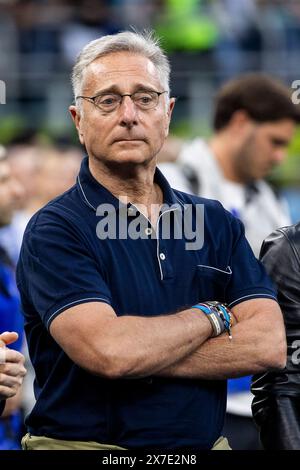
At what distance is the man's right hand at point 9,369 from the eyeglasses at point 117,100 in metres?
0.89

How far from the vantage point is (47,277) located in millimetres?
3584

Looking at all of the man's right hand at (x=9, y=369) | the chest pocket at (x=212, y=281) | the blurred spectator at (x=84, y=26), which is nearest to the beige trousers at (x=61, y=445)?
the man's right hand at (x=9, y=369)

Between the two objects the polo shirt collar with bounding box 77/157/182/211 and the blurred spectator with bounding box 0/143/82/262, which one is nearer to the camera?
the polo shirt collar with bounding box 77/157/182/211

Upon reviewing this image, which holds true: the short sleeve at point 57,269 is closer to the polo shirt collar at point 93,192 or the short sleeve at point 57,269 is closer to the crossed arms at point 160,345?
the crossed arms at point 160,345

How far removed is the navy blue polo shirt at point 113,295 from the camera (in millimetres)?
3547

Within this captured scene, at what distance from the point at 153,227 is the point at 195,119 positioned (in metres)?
9.05

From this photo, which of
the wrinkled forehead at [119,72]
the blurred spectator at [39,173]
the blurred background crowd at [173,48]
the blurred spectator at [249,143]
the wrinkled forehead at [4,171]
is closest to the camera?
the wrinkled forehead at [119,72]

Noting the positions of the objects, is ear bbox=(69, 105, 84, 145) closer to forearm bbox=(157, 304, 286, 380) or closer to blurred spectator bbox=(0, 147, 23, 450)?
forearm bbox=(157, 304, 286, 380)

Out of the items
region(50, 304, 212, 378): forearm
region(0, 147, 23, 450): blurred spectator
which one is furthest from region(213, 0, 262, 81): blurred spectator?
region(50, 304, 212, 378): forearm

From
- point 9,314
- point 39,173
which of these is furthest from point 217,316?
point 39,173

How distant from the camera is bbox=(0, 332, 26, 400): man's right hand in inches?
146

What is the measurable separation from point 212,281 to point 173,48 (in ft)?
32.7

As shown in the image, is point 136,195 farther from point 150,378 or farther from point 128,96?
point 150,378

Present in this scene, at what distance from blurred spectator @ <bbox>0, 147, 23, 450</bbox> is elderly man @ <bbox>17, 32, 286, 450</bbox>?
1.68 meters
